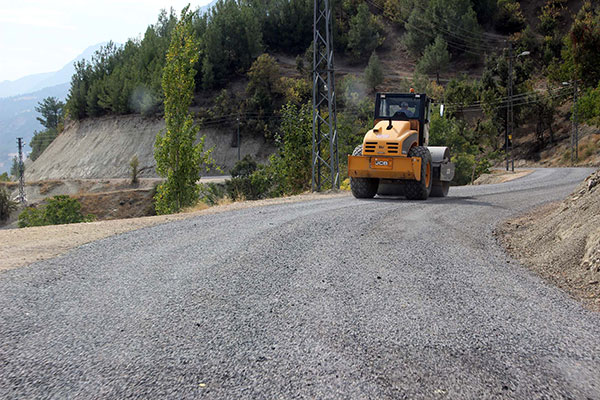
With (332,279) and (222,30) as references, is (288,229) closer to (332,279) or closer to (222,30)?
(332,279)

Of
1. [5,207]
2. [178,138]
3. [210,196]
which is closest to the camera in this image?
[178,138]

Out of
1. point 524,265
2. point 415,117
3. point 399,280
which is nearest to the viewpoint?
point 399,280

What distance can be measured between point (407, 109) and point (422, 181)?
2503 millimetres

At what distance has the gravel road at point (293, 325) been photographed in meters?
3.88

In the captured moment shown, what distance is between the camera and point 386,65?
87.6 m

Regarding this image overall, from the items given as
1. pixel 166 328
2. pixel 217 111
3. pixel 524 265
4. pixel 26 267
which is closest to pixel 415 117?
pixel 524 265

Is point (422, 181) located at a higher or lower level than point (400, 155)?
lower

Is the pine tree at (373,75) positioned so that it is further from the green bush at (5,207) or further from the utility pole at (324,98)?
the utility pole at (324,98)

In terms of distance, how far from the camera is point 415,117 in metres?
17.4

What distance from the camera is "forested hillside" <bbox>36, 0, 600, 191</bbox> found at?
59.7 m

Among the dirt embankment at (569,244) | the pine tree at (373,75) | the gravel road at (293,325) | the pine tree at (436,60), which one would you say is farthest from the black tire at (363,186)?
the pine tree at (436,60)

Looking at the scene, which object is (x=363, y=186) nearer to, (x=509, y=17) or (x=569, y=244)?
(x=569, y=244)

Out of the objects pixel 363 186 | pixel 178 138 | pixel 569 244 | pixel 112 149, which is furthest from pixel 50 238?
pixel 112 149

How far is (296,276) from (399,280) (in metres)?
1.28
